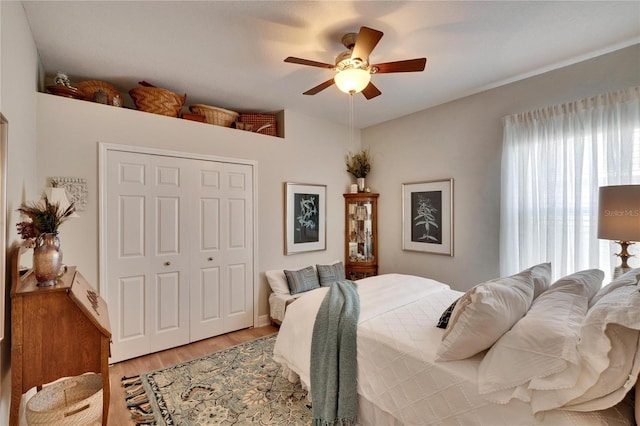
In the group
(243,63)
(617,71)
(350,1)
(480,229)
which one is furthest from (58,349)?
(617,71)

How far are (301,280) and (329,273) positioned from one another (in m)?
0.45

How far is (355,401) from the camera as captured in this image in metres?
1.73

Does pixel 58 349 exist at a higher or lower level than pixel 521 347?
lower

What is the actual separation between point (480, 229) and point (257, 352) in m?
2.83

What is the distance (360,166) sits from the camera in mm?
4488

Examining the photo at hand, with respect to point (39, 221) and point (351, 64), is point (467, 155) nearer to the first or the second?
point (351, 64)

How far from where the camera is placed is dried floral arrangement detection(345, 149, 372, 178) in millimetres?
4484

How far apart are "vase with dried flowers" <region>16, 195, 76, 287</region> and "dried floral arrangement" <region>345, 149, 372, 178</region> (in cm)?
357

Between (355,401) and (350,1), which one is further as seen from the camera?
(350,1)

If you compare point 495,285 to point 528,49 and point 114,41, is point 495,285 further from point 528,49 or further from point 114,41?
Answer: point 114,41

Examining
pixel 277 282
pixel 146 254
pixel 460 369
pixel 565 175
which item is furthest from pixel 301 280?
pixel 565 175

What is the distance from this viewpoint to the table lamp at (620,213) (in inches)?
74.9

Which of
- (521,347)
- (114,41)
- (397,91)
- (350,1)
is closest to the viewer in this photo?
(521,347)

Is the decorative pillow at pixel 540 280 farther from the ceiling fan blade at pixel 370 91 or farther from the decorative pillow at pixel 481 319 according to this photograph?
the ceiling fan blade at pixel 370 91
